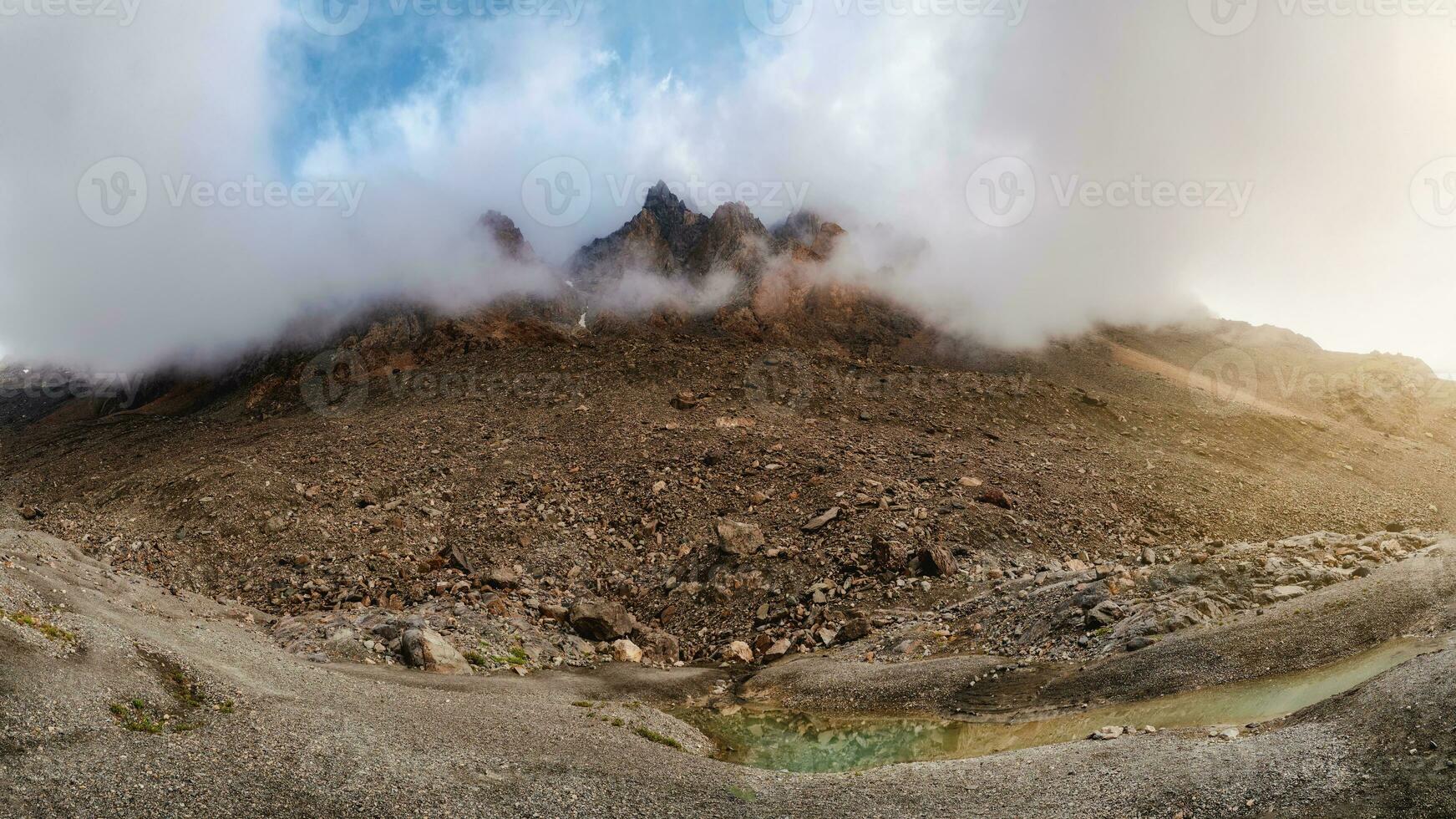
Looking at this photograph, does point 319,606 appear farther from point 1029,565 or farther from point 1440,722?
point 1440,722

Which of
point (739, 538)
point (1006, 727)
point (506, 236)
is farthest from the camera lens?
point (506, 236)

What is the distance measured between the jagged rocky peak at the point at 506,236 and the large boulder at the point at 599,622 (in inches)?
2665

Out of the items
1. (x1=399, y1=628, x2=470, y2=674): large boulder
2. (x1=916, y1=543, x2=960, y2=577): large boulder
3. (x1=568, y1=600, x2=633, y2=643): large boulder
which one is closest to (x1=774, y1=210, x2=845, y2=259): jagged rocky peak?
(x1=916, y1=543, x2=960, y2=577): large boulder

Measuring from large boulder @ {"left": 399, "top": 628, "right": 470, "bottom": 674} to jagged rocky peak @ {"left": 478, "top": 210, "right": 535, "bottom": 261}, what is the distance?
71.2 metres

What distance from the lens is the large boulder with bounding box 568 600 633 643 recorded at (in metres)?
31.4

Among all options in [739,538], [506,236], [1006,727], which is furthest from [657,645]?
[506,236]

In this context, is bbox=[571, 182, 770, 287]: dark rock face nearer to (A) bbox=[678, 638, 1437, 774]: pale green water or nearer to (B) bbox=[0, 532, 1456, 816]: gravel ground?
(A) bbox=[678, 638, 1437, 774]: pale green water

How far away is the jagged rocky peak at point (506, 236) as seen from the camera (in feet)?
297

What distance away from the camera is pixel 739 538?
3628 cm

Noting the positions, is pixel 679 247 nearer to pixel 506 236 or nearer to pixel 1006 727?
pixel 506 236

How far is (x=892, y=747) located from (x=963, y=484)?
72.6 ft

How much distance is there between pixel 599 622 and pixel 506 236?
7062 cm

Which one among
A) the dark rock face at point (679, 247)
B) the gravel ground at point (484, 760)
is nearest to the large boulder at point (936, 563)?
the gravel ground at point (484, 760)

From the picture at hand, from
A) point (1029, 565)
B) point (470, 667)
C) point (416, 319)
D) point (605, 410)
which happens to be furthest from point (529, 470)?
point (416, 319)
